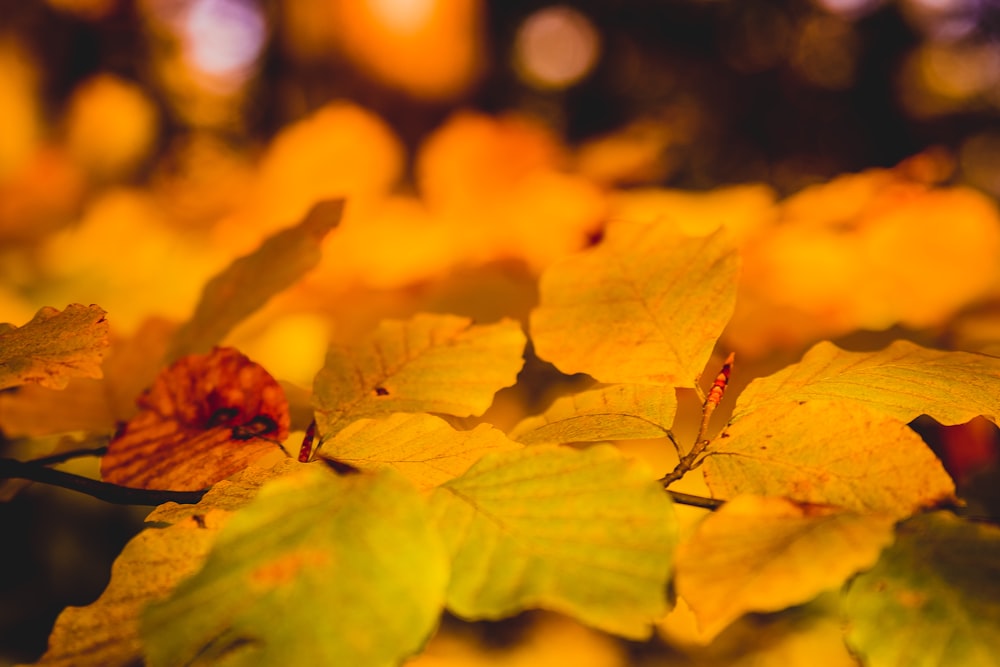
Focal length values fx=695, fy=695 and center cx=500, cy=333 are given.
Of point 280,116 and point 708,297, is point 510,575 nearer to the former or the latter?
point 708,297

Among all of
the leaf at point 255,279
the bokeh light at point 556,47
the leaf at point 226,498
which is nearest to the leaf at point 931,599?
the leaf at point 226,498

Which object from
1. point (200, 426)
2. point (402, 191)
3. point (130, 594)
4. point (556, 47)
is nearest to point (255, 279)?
point (200, 426)

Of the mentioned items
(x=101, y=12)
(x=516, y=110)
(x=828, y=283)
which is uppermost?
(x=101, y=12)

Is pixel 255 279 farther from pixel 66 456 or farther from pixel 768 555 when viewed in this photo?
pixel 768 555

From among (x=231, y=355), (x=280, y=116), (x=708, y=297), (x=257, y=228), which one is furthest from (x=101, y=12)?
(x=708, y=297)

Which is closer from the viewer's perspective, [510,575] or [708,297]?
[510,575]

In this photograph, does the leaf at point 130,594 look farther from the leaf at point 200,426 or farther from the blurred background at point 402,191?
the blurred background at point 402,191

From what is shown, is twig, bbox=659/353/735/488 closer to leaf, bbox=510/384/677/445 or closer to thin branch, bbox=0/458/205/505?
leaf, bbox=510/384/677/445
